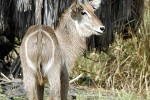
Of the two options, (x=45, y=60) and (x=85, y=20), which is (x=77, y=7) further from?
(x=45, y=60)

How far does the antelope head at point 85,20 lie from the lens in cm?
732

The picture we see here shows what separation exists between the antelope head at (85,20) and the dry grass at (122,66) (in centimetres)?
174

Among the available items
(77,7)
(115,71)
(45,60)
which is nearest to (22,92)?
(115,71)

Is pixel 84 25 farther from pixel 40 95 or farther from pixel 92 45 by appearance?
pixel 92 45

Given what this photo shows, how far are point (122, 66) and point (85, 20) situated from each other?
2.68 meters

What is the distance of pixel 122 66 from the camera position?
32.6 feet

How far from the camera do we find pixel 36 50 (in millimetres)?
6762

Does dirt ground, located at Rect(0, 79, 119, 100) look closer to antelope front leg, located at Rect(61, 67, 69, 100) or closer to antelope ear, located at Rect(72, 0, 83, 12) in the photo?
antelope front leg, located at Rect(61, 67, 69, 100)

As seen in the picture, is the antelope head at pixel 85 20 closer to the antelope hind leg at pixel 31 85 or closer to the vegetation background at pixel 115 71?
the antelope hind leg at pixel 31 85

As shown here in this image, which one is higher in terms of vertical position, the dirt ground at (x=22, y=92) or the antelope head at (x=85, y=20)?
the antelope head at (x=85, y=20)

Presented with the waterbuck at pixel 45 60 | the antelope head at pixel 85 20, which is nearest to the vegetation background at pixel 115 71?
the antelope head at pixel 85 20

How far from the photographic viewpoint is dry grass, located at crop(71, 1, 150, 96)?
9.39 meters

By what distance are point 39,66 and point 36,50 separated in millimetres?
167

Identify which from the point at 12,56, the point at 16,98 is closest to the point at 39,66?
the point at 16,98
